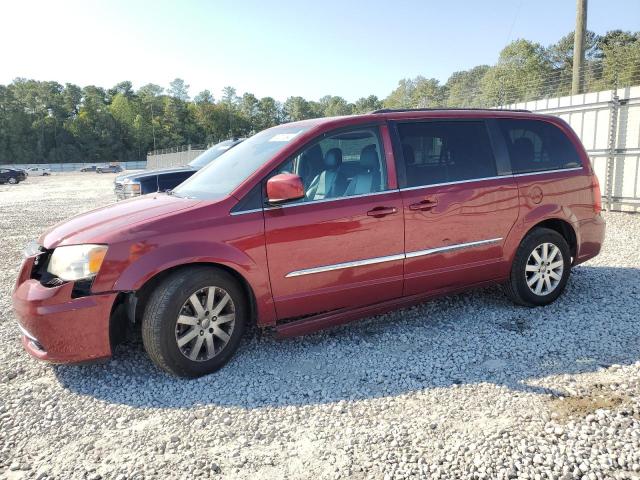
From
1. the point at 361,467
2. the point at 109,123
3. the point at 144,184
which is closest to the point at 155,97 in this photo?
the point at 109,123

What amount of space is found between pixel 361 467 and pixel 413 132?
8.94 feet

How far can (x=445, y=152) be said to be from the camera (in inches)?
165

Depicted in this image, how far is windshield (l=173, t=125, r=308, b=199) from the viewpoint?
12.2 ft

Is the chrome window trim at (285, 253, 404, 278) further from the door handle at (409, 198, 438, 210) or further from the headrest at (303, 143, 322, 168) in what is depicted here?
the headrest at (303, 143, 322, 168)

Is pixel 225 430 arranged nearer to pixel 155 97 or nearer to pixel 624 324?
pixel 624 324

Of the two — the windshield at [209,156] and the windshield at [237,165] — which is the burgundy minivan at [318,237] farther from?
the windshield at [209,156]

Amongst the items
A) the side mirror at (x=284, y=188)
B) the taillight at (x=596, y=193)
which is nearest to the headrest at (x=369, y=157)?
the side mirror at (x=284, y=188)

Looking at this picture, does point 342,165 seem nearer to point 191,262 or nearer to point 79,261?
point 191,262

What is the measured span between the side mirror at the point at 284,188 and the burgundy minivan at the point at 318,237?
0.03 feet

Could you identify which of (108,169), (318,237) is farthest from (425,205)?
(108,169)

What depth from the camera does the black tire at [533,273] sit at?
4477 mm

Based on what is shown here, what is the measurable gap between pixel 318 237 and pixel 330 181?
503mm

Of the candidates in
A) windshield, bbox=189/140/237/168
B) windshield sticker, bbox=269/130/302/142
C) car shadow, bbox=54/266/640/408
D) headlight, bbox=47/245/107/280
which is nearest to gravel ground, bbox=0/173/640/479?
car shadow, bbox=54/266/640/408

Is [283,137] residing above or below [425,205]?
above
